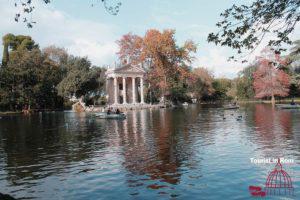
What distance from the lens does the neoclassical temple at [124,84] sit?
340 feet

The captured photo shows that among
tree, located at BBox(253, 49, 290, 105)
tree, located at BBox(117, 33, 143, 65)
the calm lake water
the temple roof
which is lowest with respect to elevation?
the calm lake water

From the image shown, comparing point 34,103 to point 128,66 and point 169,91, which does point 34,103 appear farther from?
point 169,91

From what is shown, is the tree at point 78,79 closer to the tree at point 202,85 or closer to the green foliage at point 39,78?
the green foliage at point 39,78

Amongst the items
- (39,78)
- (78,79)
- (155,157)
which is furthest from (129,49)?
(155,157)

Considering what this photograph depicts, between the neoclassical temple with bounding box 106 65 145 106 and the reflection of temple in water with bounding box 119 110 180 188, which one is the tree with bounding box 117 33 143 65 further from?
the reflection of temple in water with bounding box 119 110 180 188

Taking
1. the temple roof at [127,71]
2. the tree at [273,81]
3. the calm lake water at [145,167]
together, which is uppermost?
A: the temple roof at [127,71]

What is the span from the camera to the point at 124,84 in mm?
104500

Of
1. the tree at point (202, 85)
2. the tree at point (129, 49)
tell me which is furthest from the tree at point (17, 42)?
the tree at point (202, 85)

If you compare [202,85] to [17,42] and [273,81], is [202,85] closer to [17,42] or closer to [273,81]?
[273,81]

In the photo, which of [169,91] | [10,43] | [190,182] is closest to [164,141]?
[190,182]

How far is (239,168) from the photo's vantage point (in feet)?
54.1

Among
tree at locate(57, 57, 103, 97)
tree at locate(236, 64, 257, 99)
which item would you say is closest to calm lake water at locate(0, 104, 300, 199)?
tree at locate(57, 57, 103, 97)

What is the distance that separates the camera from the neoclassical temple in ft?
340

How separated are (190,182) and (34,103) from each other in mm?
86766
